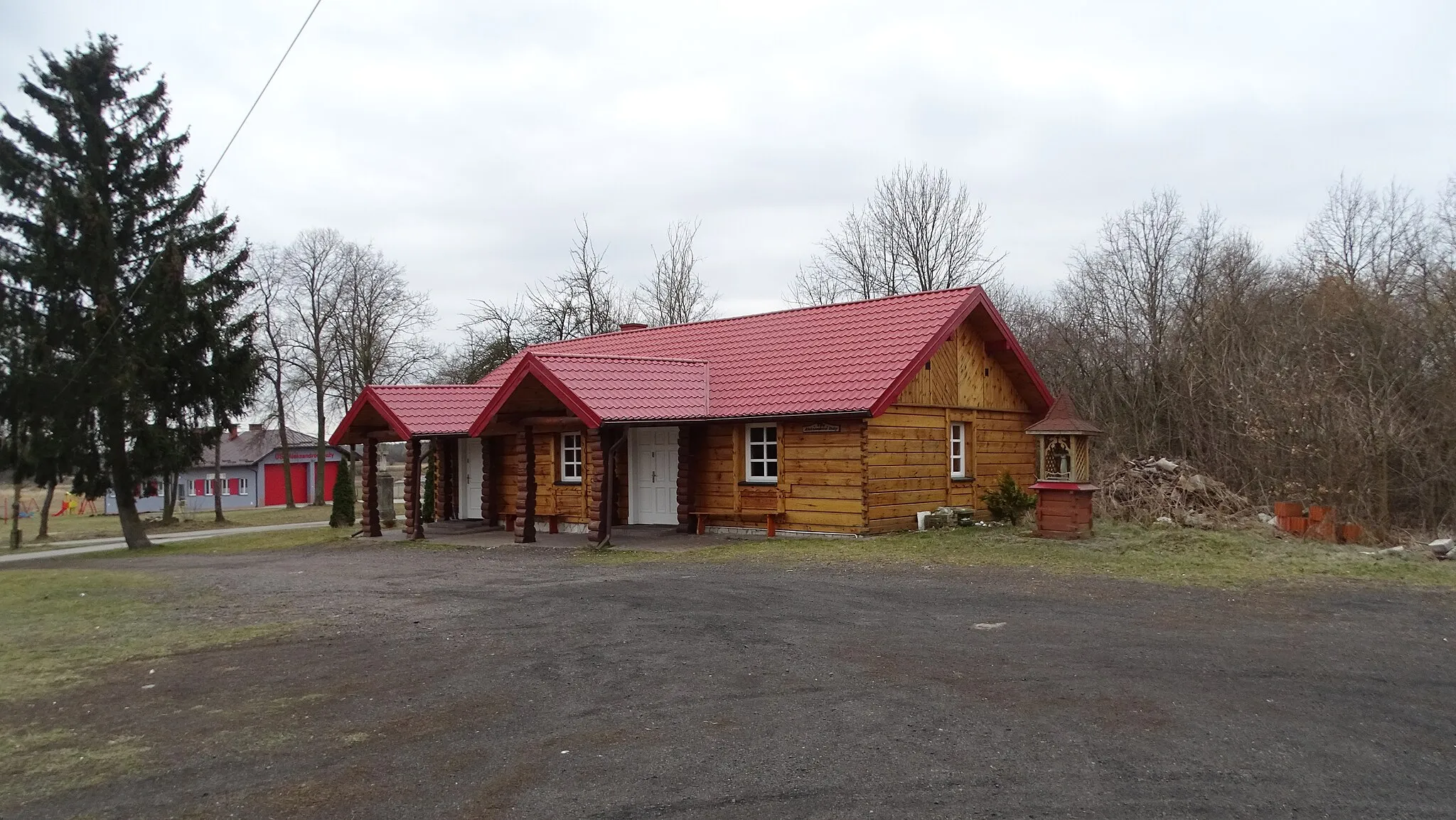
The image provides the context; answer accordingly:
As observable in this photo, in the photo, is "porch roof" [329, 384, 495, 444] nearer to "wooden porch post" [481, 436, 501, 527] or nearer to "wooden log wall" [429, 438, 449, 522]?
"wooden porch post" [481, 436, 501, 527]

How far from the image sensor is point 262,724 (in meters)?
6.75

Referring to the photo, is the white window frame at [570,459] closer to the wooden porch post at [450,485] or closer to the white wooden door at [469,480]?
the white wooden door at [469,480]

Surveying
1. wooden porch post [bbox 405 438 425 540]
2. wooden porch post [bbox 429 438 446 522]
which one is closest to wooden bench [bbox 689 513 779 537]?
wooden porch post [bbox 405 438 425 540]

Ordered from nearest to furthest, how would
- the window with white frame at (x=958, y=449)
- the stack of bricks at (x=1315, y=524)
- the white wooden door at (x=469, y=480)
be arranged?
1. the stack of bricks at (x=1315, y=524)
2. the window with white frame at (x=958, y=449)
3. the white wooden door at (x=469, y=480)

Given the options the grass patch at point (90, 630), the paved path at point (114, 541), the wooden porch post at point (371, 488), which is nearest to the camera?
the grass patch at point (90, 630)

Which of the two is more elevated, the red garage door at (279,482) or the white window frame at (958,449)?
the white window frame at (958,449)

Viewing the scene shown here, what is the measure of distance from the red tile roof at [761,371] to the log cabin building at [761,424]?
0.15 ft

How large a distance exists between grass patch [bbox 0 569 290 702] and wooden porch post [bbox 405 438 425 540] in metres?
6.74

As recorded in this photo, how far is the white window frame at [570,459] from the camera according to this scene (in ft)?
74.5

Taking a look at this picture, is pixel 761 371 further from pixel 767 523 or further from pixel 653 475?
pixel 767 523

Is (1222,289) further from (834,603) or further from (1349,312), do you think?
(834,603)

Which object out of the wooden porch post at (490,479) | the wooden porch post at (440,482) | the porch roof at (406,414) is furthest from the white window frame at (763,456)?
the wooden porch post at (440,482)

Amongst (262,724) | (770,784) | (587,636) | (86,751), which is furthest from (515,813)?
(587,636)

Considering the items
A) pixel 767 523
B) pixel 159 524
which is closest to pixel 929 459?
pixel 767 523
